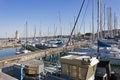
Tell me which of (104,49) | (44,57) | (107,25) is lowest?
(44,57)

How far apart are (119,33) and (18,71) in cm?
6130

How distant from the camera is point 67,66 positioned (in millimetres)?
10438

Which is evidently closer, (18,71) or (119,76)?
(119,76)

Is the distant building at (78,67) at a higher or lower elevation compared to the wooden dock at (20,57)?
higher

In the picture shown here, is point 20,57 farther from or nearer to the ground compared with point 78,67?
nearer to the ground

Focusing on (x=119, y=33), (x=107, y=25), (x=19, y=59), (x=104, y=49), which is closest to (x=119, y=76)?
(x=104, y=49)

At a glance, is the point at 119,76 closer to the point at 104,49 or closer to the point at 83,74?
the point at 83,74

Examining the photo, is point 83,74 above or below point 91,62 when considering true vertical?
below

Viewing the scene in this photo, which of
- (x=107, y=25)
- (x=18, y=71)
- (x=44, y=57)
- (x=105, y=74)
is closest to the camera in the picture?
(x=105, y=74)

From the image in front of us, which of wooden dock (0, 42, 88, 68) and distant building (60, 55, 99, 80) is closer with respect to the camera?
distant building (60, 55, 99, 80)

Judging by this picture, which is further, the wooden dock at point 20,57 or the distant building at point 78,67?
the wooden dock at point 20,57

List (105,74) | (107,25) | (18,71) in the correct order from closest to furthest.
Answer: (105,74), (18,71), (107,25)

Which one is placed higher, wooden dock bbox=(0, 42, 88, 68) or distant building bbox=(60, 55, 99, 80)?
distant building bbox=(60, 55, 99, 80)

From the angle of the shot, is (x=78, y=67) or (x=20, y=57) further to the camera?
(x=20, y=57)
